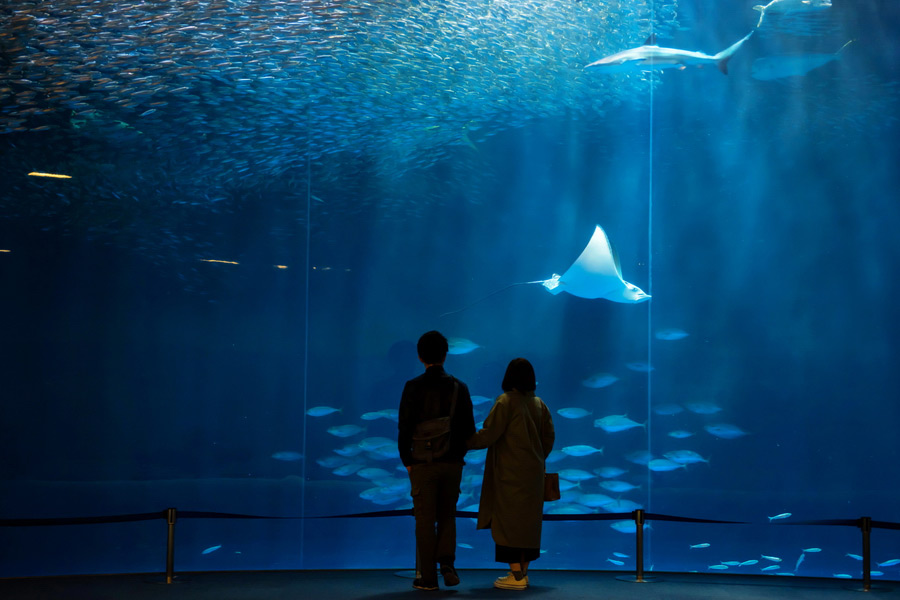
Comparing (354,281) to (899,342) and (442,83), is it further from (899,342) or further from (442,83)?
(899,342)

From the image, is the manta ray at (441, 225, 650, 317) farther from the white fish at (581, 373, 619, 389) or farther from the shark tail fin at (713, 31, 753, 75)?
the shark tail fin at (713, 31, 753, 75)

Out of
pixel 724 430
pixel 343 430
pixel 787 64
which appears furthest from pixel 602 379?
pixel 787 64

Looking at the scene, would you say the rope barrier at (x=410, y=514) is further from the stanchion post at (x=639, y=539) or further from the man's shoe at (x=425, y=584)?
the man's shoe at (x=425, y=584)

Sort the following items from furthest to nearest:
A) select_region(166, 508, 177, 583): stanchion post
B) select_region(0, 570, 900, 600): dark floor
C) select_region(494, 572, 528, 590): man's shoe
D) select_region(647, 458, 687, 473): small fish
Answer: select_region(647, 458, 687, 473): small fish → select_region(166, 508, 177, 583): stanchion post → select_region(494, 572, 528, 590): man's shoe → select_region(0, 570, 900, 600): dark floor

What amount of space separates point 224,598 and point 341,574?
3.05 ft

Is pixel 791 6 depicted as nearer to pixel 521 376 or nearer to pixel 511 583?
pixel 521 376

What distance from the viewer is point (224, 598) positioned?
12.9 ft

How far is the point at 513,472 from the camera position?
3889 millimetres

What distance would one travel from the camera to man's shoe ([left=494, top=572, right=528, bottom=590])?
163 inches

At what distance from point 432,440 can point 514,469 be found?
20.0 inches

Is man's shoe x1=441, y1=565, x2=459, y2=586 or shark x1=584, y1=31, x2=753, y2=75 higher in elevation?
shark x1=584, y1=31, x2=753, y2=75

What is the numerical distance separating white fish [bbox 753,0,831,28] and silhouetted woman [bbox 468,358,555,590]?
4992mm

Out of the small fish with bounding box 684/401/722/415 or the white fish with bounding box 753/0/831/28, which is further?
the small fish with bounding box 684/401/722/415

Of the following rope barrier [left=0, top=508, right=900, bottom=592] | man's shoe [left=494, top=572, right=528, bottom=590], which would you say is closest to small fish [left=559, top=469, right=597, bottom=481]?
rope barrier [left=0, top=508, right=900, bottom=592]
